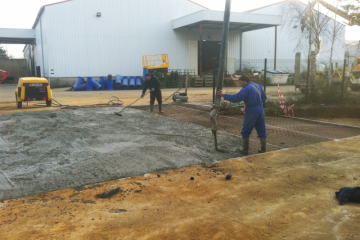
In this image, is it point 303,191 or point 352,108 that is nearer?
point 303,191

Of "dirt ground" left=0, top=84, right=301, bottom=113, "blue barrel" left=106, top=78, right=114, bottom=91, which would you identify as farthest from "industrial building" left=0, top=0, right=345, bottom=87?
"dirt ground" left=0, top=84, right=301, bottom=113

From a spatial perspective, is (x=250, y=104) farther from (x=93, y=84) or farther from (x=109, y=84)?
(x=109, y=84)

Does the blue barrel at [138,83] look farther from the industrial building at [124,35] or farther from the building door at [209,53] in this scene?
the building door at [209,53]

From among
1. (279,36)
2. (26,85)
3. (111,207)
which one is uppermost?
(279,36)

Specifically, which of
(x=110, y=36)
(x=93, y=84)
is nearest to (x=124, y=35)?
(x=110, y=36)

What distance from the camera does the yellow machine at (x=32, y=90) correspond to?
13.0m

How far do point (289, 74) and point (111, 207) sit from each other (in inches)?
993

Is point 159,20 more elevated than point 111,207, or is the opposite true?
point 159,20

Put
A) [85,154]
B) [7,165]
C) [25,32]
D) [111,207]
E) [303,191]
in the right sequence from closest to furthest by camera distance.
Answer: [111,207], [303,191], [7,165], [85,154], [25,32]

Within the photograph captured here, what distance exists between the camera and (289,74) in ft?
88.7

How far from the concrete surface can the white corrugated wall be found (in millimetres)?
19154

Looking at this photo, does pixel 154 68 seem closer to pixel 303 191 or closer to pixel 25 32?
pixel 25 32

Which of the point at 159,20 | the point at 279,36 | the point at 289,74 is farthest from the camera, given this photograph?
the point at 279,36

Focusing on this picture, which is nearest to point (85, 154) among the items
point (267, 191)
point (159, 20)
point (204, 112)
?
point (267, 191)
